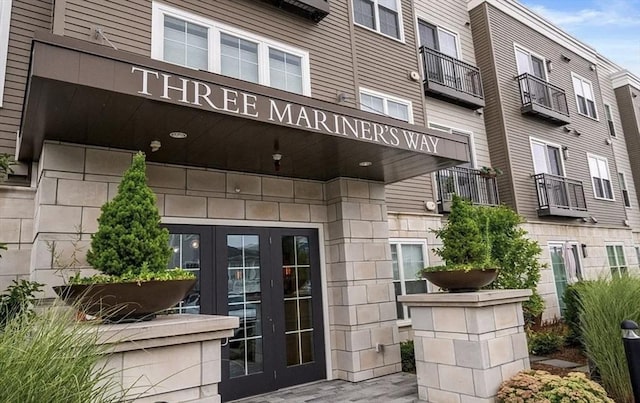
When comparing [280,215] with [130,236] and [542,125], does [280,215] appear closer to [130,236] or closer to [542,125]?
[130,236]

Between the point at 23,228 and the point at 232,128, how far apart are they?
281 centimetres

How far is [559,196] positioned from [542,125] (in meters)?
2.21

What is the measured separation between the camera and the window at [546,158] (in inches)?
485

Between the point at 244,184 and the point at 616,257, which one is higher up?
the point at 244,184

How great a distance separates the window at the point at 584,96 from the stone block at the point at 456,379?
43.0 ft

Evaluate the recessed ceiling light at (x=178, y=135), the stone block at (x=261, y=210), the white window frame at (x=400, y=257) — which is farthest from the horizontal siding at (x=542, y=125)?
the recessed ceiling light at (x=178, y=135)

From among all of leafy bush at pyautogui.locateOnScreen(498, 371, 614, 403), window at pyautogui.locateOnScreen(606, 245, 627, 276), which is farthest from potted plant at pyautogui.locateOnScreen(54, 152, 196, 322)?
window at pyautogui.locateOnScreen(606, 245, 627, 276)

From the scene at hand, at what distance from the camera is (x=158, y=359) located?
2.68m

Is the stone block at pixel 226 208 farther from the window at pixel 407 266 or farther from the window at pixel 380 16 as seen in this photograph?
the window at pixel 380 16

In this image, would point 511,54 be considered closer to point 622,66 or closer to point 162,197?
point 622,66

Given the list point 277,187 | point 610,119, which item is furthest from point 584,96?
point 277,187

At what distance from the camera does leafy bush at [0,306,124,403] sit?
176cm

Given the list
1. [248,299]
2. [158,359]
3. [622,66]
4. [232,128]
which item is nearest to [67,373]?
[158,359]

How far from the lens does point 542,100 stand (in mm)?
12844
